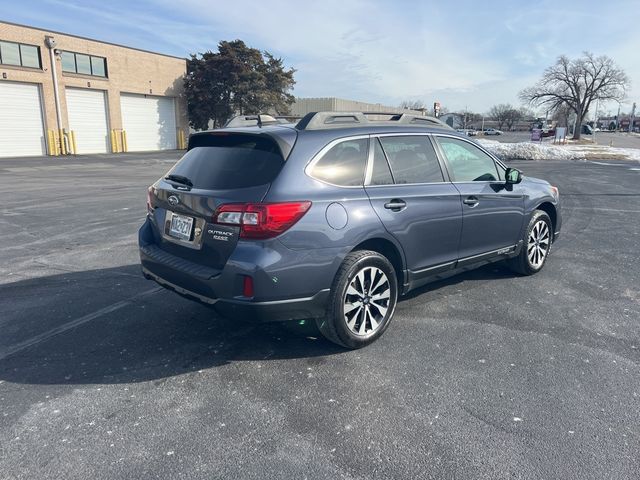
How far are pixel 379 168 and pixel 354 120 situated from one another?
49 centimetres

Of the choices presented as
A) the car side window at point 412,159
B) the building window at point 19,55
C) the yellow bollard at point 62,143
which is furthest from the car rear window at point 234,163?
the yellow bollard at point 62,143

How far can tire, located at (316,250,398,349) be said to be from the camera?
3.60m

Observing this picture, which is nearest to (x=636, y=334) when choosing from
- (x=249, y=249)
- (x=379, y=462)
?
(x=379, y=462)

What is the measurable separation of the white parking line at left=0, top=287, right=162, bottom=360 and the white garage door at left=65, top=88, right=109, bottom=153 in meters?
29.8

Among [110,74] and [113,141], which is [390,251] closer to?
[113,141]

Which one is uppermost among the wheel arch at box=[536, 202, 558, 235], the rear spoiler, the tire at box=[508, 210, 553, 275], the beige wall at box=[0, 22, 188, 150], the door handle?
the beige wall at box=[0, 22, 188, 150]

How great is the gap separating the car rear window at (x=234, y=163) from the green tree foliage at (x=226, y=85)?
36354 mm

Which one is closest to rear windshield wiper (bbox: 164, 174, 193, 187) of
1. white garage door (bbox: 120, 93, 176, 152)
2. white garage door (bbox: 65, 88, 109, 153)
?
white garage door (bbox: 65, 88, 109, 153)

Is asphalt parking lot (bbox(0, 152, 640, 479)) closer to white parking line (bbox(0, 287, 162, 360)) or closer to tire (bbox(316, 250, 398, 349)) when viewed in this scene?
white parking line (bbox(0, 287, 162, 360))

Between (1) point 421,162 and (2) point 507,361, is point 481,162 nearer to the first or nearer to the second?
(1) point 421,162

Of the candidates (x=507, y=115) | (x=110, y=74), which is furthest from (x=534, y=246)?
(x=507, y=115)

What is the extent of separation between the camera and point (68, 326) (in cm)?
427

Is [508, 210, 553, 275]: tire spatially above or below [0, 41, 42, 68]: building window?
below

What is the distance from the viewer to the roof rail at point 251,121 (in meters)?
4.38
